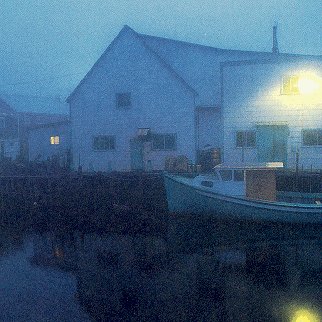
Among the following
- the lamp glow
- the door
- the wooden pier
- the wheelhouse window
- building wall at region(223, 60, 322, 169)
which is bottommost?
the lamp glow

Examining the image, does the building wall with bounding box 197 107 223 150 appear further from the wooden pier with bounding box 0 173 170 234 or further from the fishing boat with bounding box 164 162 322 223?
the fishing boat with bounding box 164 162 322 223

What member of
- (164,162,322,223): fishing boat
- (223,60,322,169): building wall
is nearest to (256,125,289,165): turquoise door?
(223,60,322,169): building wall

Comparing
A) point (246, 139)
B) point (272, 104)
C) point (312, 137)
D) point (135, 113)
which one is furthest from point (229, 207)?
point (135, 113)

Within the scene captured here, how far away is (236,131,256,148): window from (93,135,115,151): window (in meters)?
9.14

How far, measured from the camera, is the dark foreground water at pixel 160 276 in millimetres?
9039

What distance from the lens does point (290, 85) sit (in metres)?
24.6

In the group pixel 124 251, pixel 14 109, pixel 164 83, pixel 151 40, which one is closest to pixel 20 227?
pixel 124 251

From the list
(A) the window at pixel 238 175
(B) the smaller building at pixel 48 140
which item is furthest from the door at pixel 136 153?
(A) the window at pixel 238 175

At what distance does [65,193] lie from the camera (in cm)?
2189

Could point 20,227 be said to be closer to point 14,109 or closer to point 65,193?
point 65,193

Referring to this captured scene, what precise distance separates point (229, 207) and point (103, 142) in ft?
48.2

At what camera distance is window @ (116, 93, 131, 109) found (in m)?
28.0

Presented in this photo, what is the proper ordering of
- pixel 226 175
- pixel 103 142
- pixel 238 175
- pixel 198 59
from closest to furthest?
pixel 238 175 < pixel 226 175 < pixel 103 142 < pixel 198 59

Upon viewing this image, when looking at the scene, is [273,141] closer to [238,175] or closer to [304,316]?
[238,175]
